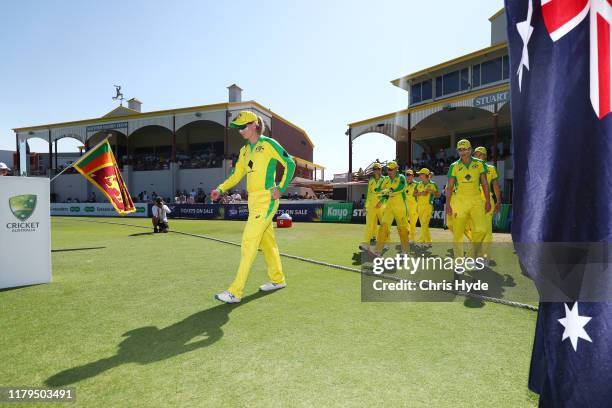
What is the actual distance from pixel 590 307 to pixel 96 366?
290cm

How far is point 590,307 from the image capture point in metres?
1.00

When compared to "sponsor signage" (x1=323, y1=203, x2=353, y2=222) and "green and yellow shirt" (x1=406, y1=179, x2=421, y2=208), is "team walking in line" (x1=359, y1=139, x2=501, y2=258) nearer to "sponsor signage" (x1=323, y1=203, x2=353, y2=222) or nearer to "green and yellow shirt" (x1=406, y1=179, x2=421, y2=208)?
"green and yellow shirt" (x1=406, y1=179, x2=421, y2=208)

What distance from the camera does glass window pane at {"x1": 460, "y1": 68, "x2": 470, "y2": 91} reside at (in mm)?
25603

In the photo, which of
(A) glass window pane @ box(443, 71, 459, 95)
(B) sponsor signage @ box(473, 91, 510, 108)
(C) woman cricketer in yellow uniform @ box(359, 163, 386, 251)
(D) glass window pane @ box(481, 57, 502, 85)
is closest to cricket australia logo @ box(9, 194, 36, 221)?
(C) woman cricketer in yellow uniform @ box(359, 163, 386, 251)

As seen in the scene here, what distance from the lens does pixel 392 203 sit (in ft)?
23.6

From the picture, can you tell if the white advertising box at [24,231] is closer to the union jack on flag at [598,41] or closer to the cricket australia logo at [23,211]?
the cricket australia logo at [23,211]

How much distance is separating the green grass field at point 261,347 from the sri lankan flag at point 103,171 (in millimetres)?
5172

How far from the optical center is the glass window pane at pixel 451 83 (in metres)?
26.4

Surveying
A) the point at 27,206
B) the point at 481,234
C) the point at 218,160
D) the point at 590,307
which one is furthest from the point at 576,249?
the point at 218,160

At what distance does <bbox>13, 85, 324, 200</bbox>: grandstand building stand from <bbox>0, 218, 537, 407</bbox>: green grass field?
2733 cm

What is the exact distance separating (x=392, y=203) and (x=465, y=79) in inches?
909

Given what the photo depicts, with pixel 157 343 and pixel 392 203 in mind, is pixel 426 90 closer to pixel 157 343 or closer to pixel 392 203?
pixel 392 203

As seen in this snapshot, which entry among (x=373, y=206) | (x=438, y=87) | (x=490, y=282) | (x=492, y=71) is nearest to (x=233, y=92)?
(x=438, y=87)

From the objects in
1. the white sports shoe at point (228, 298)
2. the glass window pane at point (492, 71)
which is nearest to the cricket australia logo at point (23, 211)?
the white sports shoe at point (228, 298)
